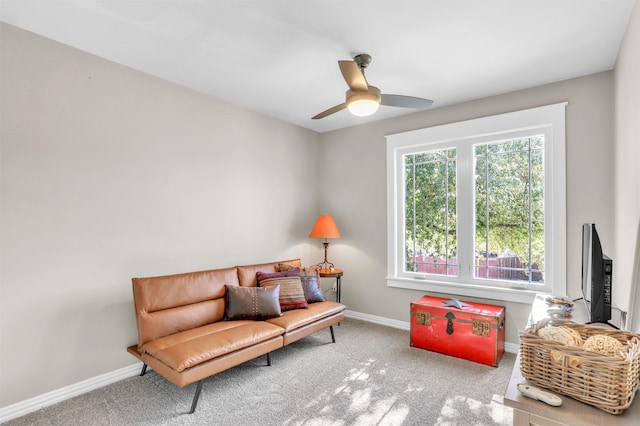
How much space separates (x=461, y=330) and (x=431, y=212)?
4.57ft

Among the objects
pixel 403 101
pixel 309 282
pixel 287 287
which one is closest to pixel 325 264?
Answer: pixel 309 282

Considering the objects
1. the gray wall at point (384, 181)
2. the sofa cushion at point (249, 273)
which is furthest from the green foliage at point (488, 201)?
the sofa cushion at point (249, 273)

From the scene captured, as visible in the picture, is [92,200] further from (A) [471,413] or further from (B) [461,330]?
(B) [461,330]

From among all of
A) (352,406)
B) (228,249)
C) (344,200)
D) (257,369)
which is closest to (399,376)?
(352,406)

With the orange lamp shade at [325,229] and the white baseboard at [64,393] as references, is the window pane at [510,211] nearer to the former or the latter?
the orange lamp shade at [325,229]

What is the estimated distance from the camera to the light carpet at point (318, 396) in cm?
224

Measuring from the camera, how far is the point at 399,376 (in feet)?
9.30

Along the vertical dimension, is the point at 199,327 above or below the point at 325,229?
below

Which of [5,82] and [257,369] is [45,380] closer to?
[257,369]

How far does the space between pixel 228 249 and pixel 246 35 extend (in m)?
2.19

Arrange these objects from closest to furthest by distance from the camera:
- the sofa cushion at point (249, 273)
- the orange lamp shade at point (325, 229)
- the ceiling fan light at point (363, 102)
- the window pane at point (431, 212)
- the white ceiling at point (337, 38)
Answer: the white ceiling at point (337, 38) → the ceiling fan light at point (363, 102) → the sofa cushion at point (249, 273) → the window pane at point (431, 212) → the orange lamp shade at point (325, 229)

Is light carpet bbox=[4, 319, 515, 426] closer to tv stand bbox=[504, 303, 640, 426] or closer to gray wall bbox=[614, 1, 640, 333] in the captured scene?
gray wall bbox=[614, 1, 640, 333]

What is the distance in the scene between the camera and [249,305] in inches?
122

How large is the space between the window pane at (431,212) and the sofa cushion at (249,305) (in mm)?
1900
